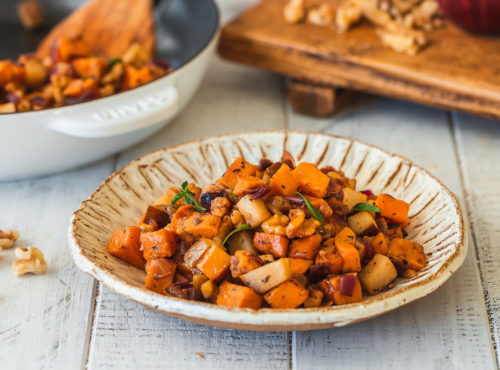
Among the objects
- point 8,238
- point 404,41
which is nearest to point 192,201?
point 8,238

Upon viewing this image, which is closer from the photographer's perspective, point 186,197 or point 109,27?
point 186,197

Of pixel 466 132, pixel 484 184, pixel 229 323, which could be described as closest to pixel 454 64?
pixel 466 132

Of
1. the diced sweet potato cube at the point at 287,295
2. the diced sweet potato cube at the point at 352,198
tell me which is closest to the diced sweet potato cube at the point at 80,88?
the diced sweet potato cube at the point at 352,198

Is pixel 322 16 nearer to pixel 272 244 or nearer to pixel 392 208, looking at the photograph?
pixel 392 208

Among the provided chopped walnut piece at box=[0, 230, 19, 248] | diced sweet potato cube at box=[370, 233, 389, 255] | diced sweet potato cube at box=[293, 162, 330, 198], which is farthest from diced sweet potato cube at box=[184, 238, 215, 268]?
chopped walnut piece at box=[0, 230, 19, 248]

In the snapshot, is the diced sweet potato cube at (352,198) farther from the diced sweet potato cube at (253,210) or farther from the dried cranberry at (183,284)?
the dried cranberry at (183,284)

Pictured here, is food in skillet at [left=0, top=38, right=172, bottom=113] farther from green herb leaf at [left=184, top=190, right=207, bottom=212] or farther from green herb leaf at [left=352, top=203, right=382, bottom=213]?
green herb leaf at [left=352, top=203, right=382, bottom=213]
